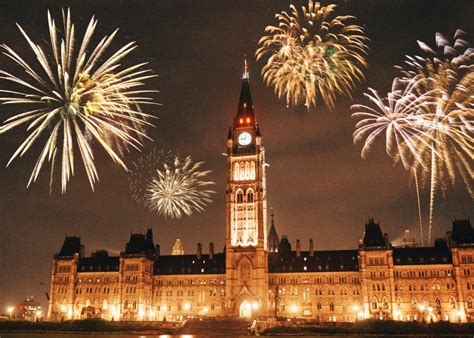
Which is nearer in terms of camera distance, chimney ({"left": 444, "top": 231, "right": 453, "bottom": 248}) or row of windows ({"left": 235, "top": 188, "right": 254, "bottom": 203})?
chimney ({"left": 444, "top": 231, "right": 453, "bottom": 248})

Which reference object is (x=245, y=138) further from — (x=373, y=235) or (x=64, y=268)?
(x=64, y=268)

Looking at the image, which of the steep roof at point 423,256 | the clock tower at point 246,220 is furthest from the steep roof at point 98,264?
the steep roof at point 423,256

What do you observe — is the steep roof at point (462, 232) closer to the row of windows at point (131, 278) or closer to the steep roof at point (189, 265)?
the steep roof at point (189, 265)

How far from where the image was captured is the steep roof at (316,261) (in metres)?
95.4

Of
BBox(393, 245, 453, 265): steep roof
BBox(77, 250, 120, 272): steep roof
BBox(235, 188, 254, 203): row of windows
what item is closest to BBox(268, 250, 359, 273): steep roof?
BBox(393, 245, 453, 265): steep roof

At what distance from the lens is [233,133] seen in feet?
339

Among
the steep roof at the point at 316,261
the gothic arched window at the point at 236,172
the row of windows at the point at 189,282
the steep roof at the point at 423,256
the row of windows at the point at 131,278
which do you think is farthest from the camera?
the row of windows at the point at 189,282

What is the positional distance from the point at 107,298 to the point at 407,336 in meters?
62.1

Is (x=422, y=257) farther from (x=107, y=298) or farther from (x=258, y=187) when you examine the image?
(x=107, y=298)

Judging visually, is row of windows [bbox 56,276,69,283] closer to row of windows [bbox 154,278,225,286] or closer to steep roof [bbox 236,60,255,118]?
row of windows [bbox 154,278,225,286]

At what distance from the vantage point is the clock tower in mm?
92562

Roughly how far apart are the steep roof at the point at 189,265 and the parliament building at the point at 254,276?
8.7 inches

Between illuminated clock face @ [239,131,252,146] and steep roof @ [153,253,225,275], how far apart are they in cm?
2319

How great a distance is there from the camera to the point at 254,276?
93375mm
